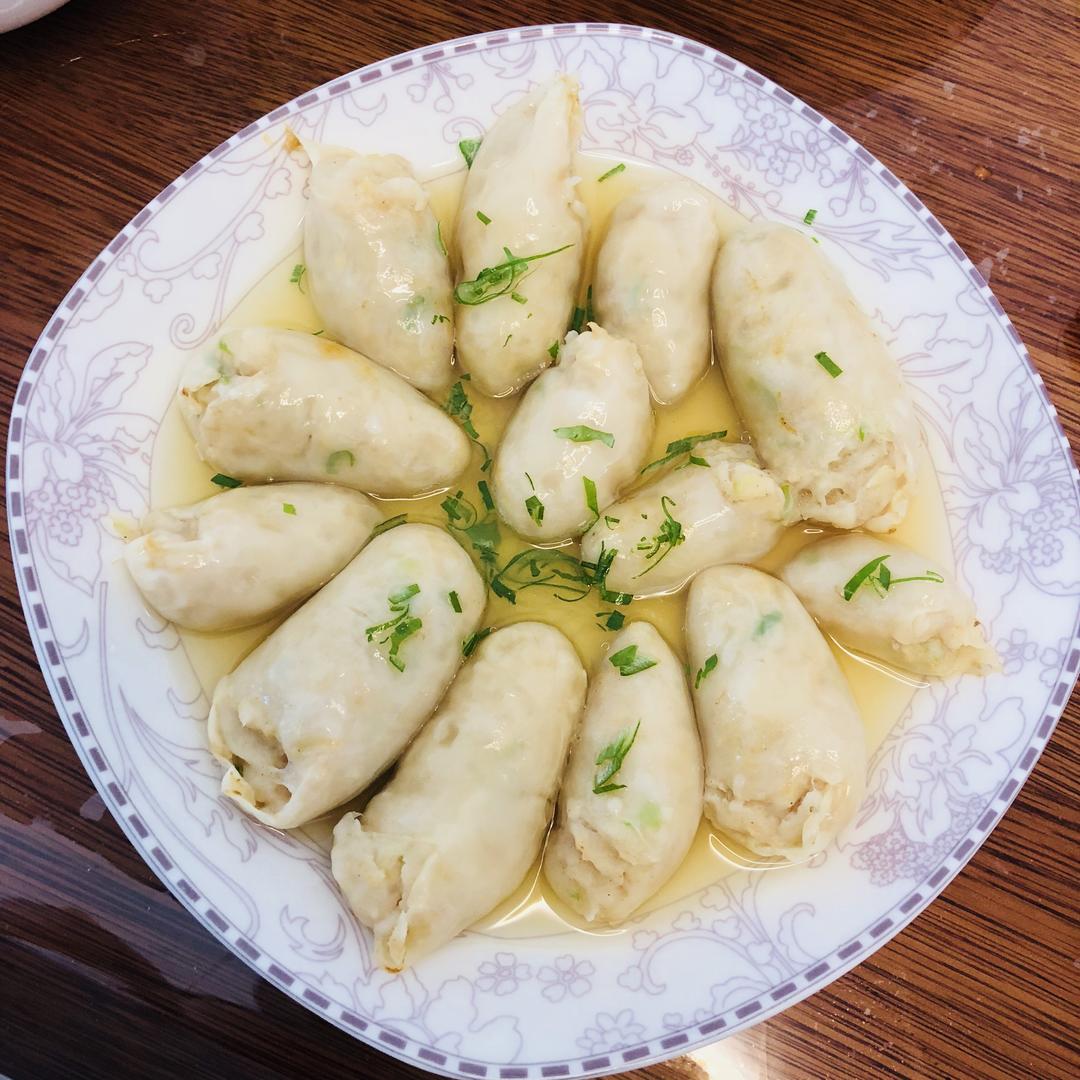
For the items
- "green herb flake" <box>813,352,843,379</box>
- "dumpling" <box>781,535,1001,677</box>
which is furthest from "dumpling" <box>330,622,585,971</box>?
"green herb flake" <box>813,352,843,379</box>

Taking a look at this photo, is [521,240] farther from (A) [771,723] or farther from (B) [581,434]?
(A) [771,723]

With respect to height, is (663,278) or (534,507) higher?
(663,278)

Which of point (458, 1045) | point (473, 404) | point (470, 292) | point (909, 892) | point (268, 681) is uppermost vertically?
point (470, 292)

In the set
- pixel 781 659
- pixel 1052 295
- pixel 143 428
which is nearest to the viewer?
pixel 781 659

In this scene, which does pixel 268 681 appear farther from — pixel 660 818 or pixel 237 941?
pixel 660 818

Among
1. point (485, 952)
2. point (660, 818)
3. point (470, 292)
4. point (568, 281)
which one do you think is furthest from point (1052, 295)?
point (485, 952)

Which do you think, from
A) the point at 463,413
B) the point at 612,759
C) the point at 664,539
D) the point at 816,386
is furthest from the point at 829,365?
the point at 612,759

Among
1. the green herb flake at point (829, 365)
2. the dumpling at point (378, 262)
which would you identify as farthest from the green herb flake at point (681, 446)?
the dumpling at point (378, 262)
